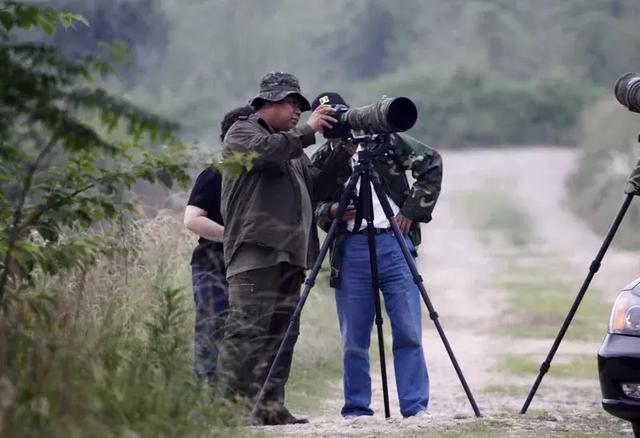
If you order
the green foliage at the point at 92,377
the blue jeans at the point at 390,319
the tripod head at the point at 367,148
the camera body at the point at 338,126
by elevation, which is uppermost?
the camera body at the point at 338,126

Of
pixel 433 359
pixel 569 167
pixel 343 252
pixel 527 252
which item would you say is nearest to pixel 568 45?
pixel 569 167

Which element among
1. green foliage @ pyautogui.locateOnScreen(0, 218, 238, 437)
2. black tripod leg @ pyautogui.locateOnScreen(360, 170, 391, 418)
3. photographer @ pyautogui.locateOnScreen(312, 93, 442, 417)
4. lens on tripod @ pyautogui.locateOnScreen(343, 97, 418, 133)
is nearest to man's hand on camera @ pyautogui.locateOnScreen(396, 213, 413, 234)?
photographer @ pyautogui.locateOnScreen(312, 93, 442, 417)

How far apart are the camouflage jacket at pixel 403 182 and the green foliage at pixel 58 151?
1.83m

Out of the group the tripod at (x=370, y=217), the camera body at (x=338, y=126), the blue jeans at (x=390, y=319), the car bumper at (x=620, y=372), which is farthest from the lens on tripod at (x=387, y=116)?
the car bumper at (x=620, y=372)

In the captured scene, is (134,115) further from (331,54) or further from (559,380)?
(331,54)

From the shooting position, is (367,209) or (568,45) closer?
(367,209)

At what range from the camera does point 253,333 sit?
7.58 m

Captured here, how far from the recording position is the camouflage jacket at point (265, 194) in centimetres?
754

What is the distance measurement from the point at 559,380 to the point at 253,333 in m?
5.75

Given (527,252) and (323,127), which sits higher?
(527,252)

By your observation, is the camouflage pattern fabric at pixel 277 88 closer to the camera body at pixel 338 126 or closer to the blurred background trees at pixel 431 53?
the camera body at pixel 338 126

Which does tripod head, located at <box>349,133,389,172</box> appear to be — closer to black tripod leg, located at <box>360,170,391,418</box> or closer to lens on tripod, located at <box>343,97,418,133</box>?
black tripod leg, located at <box>360,170,391,418</box>

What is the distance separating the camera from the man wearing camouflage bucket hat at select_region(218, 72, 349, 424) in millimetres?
7566

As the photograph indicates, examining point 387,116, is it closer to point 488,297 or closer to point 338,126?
point 338,126
